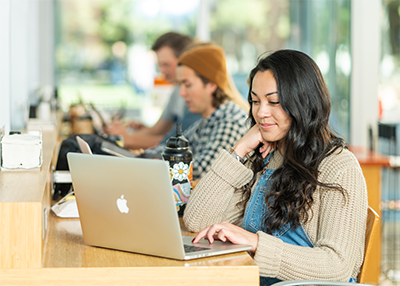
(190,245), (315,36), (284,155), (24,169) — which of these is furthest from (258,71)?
(315,36)

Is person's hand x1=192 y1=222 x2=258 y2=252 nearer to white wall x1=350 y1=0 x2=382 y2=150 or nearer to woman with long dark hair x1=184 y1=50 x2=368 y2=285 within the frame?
woman with long dark hair x1=184 y1=50 x2=368 y2=285

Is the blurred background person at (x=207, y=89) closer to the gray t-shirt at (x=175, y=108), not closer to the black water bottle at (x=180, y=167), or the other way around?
the black water bottle at (x=180, y=167)

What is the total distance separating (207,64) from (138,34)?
12.5 feet

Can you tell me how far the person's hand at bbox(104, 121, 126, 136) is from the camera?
3.57 m

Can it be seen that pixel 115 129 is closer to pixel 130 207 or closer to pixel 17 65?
pixel 17 65

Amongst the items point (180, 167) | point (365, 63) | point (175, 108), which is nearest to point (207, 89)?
point (180, 167)

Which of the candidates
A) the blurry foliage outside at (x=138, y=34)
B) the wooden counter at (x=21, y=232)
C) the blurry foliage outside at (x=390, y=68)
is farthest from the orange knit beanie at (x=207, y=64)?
the blurry foliage outside at (x=138, y=34)

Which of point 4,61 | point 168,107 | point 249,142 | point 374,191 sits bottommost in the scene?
point 374,191

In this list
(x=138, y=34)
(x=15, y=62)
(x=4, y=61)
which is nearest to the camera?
(x=4, y=61)

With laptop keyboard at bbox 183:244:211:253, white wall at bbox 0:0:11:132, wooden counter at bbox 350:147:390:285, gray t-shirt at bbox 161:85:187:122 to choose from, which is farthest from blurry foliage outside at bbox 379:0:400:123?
laptop keyboard at bbox 183:244:211:253

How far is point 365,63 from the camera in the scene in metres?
3.94

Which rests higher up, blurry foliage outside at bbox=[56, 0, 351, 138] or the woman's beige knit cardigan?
blurry foliage outside at bbox=[56, 0, 351, 138]

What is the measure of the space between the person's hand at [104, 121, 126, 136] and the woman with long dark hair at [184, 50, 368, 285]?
6.84 feet

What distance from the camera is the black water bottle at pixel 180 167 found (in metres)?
1.60
